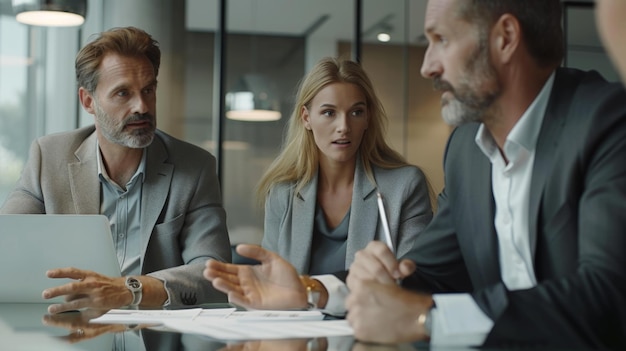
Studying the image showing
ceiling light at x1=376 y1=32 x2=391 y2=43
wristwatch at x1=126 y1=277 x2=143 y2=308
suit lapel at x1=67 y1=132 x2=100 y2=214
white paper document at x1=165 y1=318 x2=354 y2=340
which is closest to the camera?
white paper document at x1=165 y1=318 x2=354 y2=340

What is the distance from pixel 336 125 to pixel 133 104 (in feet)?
2.80

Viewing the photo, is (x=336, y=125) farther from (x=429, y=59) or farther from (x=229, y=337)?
(x=229, y=337)

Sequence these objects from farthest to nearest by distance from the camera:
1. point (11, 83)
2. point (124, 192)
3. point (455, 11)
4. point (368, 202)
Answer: point (11, 83) → point (368, 202) → point (124, 192) → point (455, 11)

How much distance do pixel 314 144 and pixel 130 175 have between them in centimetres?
90

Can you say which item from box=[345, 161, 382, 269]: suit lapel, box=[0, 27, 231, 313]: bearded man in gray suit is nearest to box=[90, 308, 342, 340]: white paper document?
box=[0, 27, 231, 313]: bearded man in gray suit

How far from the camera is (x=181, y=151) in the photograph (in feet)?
10.5

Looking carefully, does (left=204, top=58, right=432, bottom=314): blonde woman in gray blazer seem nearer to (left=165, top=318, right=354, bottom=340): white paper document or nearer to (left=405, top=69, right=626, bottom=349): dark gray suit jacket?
(left=405, top=69, right=626, bottom=349): dark gray suit jacket

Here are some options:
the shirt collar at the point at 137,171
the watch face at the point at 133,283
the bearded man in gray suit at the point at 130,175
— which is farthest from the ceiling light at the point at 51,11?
the watch face at the point at 133,283

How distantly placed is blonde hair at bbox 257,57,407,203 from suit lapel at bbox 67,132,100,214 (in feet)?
2.80

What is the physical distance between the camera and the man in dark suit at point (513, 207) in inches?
58.9

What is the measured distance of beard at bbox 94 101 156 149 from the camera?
312cm

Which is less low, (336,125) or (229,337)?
(336,125)

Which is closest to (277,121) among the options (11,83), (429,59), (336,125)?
(11,83)

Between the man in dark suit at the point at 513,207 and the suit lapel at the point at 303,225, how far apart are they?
3.78ft
